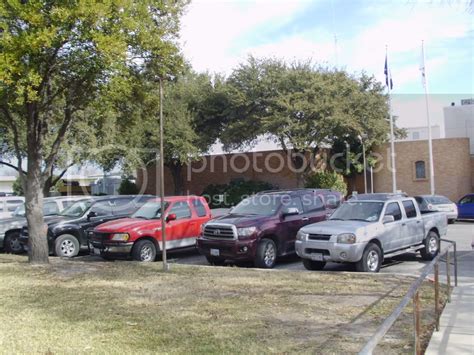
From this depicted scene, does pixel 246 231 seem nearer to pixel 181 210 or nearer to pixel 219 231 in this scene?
pixel 219 231

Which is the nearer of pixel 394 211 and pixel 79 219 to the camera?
pixel 394 211

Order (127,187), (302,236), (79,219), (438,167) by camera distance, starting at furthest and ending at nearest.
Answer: (127,187), (438,167), (79,219), (302,236)

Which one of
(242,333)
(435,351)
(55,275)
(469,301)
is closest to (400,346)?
(435,351)

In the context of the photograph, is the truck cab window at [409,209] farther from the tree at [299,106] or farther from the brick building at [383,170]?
the brick building at [383,170]

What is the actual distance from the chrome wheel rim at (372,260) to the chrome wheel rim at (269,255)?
2448 mm

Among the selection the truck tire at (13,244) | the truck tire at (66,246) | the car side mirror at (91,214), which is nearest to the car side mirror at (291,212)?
the car side mirror at (91,214)

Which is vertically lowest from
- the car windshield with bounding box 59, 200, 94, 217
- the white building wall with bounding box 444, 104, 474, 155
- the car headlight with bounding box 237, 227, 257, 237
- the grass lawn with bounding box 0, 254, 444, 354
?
the grass lawn with bounding box 0, 254, 444, 354

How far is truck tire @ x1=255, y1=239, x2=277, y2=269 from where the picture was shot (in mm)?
12250

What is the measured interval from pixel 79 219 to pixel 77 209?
3.53 ft

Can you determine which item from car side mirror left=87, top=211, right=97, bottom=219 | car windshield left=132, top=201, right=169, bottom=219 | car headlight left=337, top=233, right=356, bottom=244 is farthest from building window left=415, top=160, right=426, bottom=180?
car headlight left=337, top=233, right=356, bottom=244

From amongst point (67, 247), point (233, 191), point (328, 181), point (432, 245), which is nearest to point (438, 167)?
point (328, 181)

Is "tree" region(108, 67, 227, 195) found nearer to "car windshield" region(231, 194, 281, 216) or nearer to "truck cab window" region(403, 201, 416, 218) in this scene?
"car windshield" region(231, 194, 281, 216)

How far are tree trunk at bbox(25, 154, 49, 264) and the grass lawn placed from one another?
1.54 metres

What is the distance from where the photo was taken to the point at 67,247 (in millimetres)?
15211
